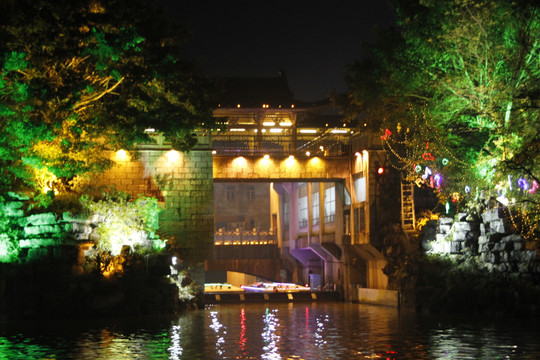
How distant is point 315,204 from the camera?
39250mm

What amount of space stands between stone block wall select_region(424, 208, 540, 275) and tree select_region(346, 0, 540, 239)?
68 cm

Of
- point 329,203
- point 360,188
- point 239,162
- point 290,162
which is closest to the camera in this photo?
point 239,162

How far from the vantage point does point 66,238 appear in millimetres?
23703

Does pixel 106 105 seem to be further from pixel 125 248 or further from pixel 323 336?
pixel 323 336

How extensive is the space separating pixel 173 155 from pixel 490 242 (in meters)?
14.2

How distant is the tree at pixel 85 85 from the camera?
21359 millimetres

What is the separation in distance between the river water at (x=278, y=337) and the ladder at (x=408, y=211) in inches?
239

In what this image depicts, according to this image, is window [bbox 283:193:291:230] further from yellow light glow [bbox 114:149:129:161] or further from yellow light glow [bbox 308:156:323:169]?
yellow light glow [bbox 114:149:129:161]

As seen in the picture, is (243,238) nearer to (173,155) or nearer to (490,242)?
(173,155)

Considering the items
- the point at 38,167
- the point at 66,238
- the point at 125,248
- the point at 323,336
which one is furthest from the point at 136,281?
the point at 323,336

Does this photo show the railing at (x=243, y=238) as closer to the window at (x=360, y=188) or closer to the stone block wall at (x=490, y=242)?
the window at (x=360, y=188)

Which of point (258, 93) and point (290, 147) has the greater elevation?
point (258, 93)

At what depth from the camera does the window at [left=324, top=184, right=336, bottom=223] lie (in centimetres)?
3634

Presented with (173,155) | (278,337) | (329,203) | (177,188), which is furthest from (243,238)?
(278,337)
